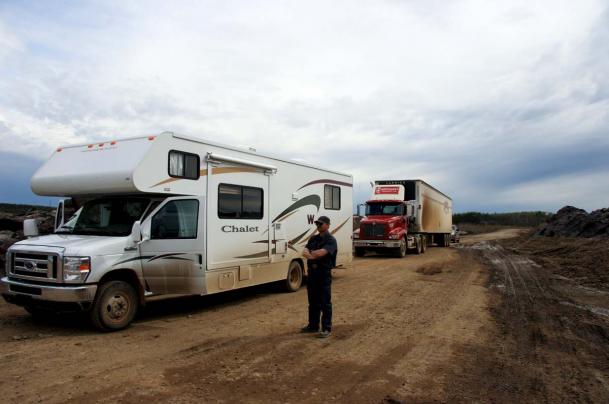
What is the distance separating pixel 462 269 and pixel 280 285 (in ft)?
28.4

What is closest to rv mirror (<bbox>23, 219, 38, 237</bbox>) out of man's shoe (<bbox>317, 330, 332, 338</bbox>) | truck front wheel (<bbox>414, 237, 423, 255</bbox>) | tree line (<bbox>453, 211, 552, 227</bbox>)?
man's shoe (<bbox>317, 330, 332, 338</bbox>)

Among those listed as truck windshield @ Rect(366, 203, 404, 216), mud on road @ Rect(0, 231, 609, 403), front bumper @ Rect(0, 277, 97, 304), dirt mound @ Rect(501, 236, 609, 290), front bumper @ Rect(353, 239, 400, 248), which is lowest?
mud on road @ Rect(0, 231, 609, 403)

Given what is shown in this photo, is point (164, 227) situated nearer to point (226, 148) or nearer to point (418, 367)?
point (226, 148)

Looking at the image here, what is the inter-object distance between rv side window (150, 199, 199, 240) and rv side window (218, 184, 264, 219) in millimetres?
651

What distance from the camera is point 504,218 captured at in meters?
86.4

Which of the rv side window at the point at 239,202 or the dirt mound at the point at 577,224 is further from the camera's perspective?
the dirt mound at the point at 577,224

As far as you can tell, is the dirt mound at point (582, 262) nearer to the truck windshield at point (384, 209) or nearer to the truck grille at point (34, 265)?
the truck windshield at point (384, 209)

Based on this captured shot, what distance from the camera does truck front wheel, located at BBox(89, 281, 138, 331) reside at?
23.4 feet

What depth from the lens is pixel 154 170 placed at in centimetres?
786

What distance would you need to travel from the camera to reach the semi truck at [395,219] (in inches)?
914

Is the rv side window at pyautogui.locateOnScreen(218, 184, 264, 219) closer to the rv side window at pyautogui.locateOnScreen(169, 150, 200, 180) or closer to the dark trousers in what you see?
the rv side window at pyautogui.locateOnScreen(169, 150, 200, 180)

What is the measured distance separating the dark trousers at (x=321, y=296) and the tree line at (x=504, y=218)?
262ft

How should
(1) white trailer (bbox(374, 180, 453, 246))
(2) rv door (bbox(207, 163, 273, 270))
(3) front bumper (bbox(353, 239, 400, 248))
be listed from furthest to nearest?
(1) white trailer (bbox(374, 180, 453, 246)) → (3) front bumper (bbox(353, 239, 400, 248)) → (2) rv door (bbox(207, 163, 273, 270))

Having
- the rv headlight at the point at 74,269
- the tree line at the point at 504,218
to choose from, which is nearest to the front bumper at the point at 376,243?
the rv headlight at the point at 74,269
